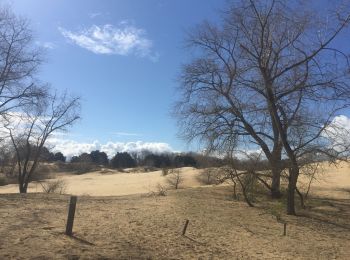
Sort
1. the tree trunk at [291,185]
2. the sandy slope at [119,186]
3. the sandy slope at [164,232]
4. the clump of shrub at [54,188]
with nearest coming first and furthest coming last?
the sandy slope at [164,232], the tree trunk at [291,185], the clump of shrub at [54,188], the sandy slope at [119,186]

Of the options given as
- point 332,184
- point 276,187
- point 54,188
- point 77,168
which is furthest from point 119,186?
point 77,168

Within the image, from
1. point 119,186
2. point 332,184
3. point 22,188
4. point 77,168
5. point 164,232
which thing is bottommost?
point 164,232

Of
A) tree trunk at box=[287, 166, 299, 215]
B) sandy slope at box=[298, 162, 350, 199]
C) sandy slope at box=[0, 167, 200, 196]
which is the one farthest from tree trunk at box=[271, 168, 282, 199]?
sandy slope at box=[0, 167, 200, 196]

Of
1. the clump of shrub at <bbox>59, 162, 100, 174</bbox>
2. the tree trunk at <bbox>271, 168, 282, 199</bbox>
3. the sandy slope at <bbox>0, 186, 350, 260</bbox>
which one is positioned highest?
the clump of shrub at <bbox>59, 162, 100, 174</bbox>

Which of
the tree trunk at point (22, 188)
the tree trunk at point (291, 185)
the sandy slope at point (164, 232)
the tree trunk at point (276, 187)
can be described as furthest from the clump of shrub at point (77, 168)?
the tree trunk at point (291, 185)

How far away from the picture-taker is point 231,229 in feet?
52.1

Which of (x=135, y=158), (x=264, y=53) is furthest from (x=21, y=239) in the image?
(x=135, y=158)

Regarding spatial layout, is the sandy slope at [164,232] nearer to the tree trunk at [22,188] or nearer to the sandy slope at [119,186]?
the tree trunk at [22,188]

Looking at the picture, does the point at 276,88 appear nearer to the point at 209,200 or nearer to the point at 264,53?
the point at 264,53

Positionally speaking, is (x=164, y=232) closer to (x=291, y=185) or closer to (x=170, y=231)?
(x=170, y=231)

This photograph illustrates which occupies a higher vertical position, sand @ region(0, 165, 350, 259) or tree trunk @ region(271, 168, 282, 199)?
tree trunk @ region(271, 168, 282, 199)

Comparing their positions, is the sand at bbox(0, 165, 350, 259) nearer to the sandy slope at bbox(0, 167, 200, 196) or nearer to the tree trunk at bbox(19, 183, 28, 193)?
the tree trunk at bbox(19, 183, 28, 193)

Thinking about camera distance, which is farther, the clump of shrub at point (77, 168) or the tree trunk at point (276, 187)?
the clump of shrub at point (77, 168)

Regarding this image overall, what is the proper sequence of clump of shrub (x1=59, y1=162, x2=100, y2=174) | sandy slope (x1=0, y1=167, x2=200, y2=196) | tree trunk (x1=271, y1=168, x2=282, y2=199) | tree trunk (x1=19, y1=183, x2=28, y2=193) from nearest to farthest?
1. tree trunk (x1=271, y1=168, x2=282, y2=199)
2. tree trunk (x1=19, y1=183, x2=28, y2=193)
3. sandy slope (x1=0, y1=167, x2=200, y2=196)
4. clump of shrub (x1=59, y1=162, x2=100, y2=174)
